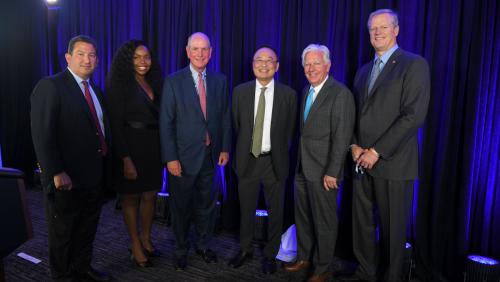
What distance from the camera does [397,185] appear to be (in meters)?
2.12

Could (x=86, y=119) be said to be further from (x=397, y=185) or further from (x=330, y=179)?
(x=397, y=185)

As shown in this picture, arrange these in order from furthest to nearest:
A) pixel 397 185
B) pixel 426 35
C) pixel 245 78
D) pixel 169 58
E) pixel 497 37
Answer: pixel 169 58, pixel 245 78, pixel 426 35, pixel 497 37, pixel 397 185

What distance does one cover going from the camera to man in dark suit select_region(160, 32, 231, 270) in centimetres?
243

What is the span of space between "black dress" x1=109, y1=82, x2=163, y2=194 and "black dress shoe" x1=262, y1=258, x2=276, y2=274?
3.38ft

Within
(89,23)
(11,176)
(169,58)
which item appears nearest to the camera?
(11,176)

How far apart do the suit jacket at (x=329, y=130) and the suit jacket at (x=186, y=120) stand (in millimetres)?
699

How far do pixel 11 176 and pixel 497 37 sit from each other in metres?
2.88

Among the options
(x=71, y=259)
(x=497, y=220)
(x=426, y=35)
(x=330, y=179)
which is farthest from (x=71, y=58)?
(x=497, y=220)

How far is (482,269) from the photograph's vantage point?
230cm

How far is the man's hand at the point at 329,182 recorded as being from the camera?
221 cm

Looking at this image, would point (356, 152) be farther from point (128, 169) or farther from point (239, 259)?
point (128, 169)

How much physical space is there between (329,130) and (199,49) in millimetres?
1066

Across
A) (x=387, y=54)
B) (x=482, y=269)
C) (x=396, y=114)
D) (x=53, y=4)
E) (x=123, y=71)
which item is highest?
(x=53, y=4)

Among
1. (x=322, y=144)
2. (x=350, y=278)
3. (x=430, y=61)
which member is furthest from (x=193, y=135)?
(x=430, y=61)
